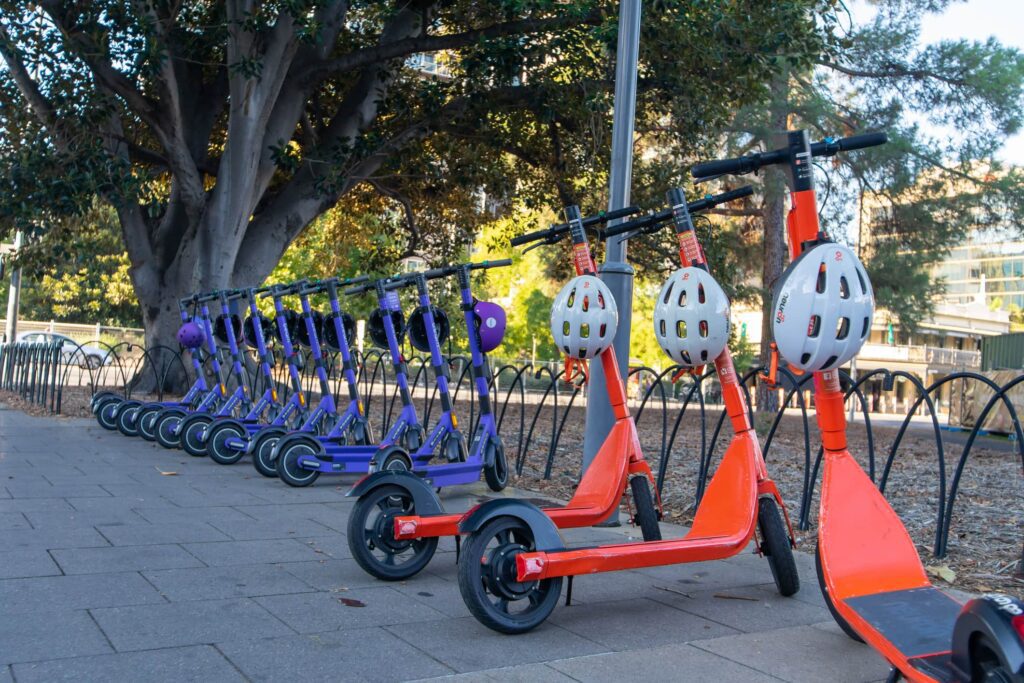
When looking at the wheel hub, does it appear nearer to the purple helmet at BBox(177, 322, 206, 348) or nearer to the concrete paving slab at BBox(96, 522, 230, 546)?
the concrete paving slab at BBox(96, 522, 230, 546)

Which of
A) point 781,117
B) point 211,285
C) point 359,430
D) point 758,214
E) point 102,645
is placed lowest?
point 102,645

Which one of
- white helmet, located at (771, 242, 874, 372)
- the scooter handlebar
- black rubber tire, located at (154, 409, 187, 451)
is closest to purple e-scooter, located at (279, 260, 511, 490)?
black rubber tire, located at (154, 409, 187, 451)

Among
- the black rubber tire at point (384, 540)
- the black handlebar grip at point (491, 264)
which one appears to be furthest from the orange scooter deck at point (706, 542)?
the black handlebar grip at point (491, 264)

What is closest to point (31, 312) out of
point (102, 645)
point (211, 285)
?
point (211, 285)

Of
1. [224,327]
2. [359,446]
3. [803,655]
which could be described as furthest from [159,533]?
[224,327]

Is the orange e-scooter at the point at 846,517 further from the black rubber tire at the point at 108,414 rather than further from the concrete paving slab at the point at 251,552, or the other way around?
the black rubber tire at the point at 108,414

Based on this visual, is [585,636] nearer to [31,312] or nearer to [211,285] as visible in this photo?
[211,285]

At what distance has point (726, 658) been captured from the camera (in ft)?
12.1

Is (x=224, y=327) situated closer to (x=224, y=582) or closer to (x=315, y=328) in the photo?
(x=315, y=328)

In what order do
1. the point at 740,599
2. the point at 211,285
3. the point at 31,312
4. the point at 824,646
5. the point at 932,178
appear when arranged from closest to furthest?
the point at 824,646, the point at 740,599, the point at 211,285, the point at 932,178, the point at 31,312

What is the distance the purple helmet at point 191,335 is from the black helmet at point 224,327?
0.23m

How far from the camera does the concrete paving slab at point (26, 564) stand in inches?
179

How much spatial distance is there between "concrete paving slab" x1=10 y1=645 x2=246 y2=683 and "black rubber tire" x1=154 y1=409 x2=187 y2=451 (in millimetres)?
6653

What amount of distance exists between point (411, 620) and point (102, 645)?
117 cm
